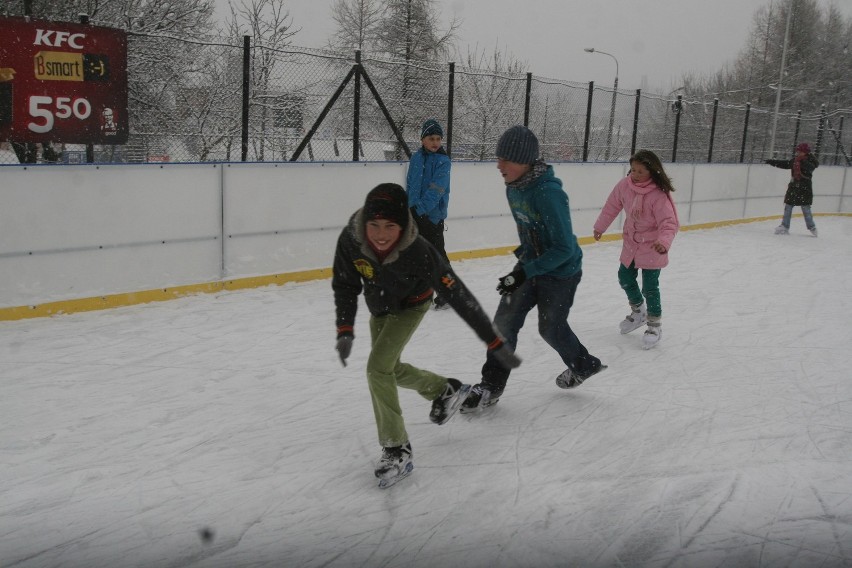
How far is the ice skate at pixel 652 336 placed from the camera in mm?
5246

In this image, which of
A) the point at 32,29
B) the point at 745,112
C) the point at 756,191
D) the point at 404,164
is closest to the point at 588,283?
the point at 404,164

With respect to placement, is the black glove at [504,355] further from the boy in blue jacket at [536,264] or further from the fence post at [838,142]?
the fence post at [838,142]

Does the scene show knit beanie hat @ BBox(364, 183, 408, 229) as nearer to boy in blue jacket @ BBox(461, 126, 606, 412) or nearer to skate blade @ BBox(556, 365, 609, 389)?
boy in blue jacket @ BBox(461, 126, 606, 412)

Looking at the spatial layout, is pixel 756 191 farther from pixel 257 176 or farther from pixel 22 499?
pixel 22 499

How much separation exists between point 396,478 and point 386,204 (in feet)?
3.82

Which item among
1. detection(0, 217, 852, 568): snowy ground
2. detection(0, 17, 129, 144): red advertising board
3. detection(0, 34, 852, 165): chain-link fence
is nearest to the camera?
detection(0, 217, 852, 568): snowy ground

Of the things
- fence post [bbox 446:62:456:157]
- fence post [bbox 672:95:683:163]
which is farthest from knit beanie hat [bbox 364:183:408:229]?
fence post [bbox 672:95:683:163]

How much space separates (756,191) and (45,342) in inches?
549

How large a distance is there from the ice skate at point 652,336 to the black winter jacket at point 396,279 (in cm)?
269

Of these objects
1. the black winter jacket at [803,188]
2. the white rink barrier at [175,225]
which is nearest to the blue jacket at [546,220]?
the white rink barrier at [175,225]

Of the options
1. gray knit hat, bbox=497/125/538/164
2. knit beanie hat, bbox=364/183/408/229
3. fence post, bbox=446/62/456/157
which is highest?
fence post, bbox=446/62/456/157

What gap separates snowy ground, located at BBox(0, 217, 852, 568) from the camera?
8.29ft

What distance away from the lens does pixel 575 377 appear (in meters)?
4.04

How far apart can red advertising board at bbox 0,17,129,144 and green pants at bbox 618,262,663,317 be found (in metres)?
4.54
